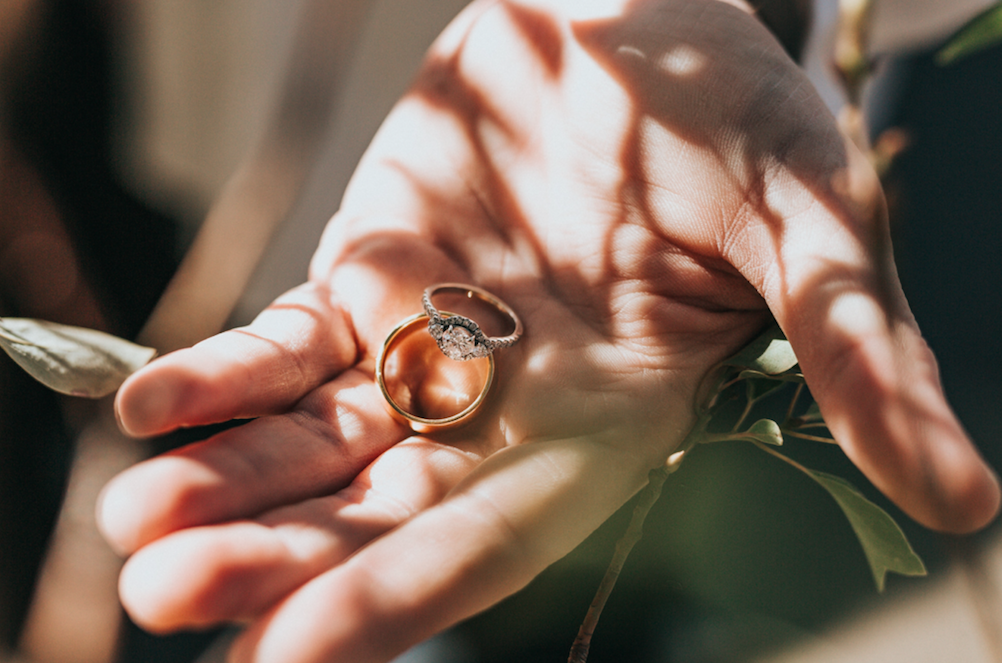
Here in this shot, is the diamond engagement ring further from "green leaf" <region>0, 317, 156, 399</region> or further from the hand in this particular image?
"green leaf" <region>0, 317, 156, 399</region>

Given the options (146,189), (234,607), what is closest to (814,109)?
(234,607)

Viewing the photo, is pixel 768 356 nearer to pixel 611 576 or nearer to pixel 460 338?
pixel 611 576

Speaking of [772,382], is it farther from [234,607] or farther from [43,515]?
[43,515]

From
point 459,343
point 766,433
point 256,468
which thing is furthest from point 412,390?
point 766,433

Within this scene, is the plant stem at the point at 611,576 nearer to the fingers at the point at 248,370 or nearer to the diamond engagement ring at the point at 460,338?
the diamond engagement ring at the point at 460,338

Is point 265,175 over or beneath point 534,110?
beneath
